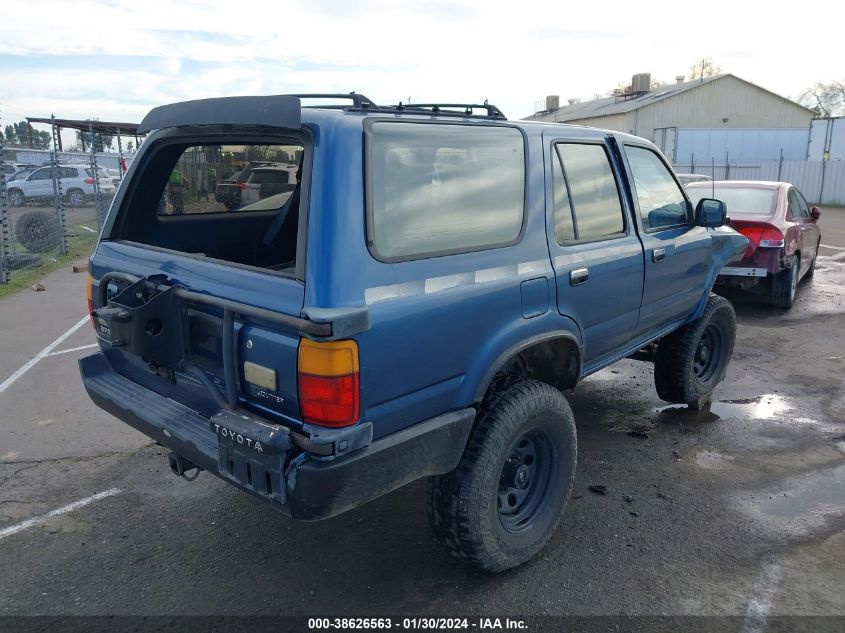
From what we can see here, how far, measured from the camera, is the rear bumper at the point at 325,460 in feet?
7.68

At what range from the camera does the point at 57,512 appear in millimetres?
3646

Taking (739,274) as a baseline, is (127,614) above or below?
below

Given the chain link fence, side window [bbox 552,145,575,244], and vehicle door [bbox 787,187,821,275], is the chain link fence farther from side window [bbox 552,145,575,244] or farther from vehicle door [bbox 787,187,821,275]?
vehicle door [bbox 787,187,821,275]

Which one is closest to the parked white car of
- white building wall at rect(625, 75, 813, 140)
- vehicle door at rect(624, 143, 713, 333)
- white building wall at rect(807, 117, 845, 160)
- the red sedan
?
the red sedan

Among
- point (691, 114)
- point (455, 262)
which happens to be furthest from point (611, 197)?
point (691, 114)

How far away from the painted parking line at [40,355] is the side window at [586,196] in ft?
15.4

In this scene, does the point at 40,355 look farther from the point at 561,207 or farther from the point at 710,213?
the point at 710,213

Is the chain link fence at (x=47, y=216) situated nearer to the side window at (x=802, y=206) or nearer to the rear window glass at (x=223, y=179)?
the rear window glass at (x=223, y=179)

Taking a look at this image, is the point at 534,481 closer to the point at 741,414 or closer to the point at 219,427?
the point at 219,427

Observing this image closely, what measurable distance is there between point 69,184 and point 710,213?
23.3 metres

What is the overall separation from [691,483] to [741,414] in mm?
1404

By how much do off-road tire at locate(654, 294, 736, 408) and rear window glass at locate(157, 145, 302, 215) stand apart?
2.96 metres

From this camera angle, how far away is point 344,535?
11.3ft

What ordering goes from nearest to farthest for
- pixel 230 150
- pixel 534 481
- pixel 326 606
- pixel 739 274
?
pixel 326 606 → pixel 534 481 → pixel 230 150 → pixel 739 274
